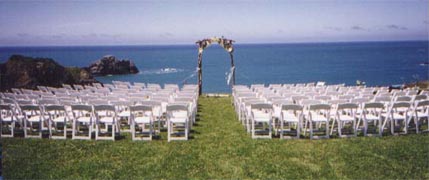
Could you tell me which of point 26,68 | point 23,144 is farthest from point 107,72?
point 23,144

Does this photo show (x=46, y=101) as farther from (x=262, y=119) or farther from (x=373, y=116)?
(x=373, y=116)

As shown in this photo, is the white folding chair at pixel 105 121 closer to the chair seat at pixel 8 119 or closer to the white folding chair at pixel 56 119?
the white folding chair at pixel 56 119

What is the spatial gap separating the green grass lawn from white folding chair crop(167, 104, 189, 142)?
302mm

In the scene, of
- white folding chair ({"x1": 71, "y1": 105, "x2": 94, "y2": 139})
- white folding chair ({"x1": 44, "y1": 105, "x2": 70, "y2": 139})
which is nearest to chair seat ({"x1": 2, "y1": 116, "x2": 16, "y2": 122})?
white folding chair ({"x1": 44, "y1": 105, "x2": 70, "y2": 139})

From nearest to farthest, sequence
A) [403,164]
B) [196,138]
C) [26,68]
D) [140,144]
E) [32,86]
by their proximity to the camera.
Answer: [403,164], [140,144], [196,138], [32,86], [26,68]

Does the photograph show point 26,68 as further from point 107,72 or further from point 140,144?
point 107,72

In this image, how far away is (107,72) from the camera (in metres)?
67.1

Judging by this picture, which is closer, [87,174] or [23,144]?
[87,174]

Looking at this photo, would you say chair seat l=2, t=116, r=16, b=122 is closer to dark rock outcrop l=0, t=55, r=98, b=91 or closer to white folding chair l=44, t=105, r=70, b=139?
white folding chair l=44, t=105, r=70, b=139

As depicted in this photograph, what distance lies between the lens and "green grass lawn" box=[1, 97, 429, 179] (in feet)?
21.3

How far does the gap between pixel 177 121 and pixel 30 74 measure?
51.4 feet

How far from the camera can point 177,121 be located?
907 cm

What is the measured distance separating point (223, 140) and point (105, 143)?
2754mm

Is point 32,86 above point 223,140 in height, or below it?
above
